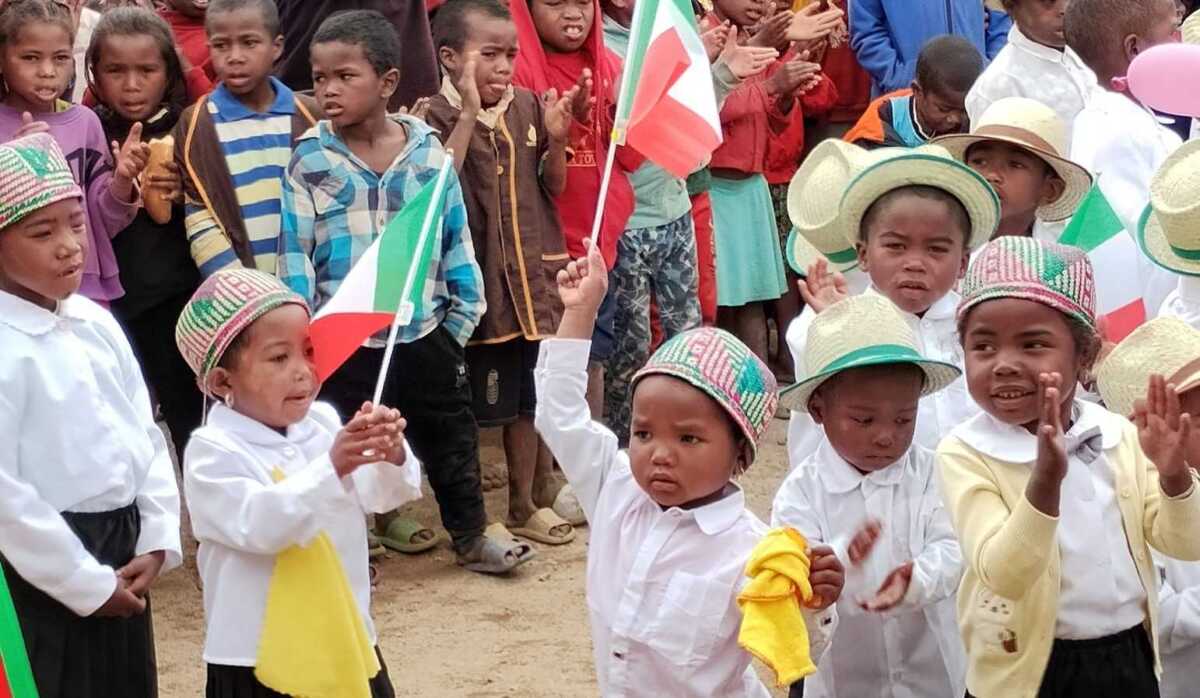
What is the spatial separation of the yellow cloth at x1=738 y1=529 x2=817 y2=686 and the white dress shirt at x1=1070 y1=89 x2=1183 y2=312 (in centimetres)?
240

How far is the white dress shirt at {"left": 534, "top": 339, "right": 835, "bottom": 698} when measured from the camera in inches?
138

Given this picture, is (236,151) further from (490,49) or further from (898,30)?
(898,30)

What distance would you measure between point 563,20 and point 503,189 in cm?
74

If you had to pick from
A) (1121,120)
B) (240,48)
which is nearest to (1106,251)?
(1121,120)

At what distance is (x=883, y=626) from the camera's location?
12.7ft

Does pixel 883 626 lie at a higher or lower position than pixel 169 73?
lower

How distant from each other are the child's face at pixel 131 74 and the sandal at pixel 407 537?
1745mm

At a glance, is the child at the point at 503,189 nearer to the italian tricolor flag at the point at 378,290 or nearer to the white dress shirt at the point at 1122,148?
the white dress shirt at the point at 1122,148

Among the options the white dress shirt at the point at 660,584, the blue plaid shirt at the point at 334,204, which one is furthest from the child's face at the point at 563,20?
the white dress shirt at the point at 660,584

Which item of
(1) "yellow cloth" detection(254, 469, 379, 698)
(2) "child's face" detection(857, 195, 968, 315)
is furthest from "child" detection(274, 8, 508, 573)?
(1) "yellow cloth" detection(254, 469, 379, 698)

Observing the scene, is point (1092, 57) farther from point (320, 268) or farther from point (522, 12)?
point (320, 268)

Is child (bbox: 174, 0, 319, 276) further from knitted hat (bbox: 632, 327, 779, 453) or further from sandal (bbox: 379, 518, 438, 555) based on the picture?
knitted hat (bbox: 632, 327, 779, 453)

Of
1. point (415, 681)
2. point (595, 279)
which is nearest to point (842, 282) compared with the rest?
point (595, 279)

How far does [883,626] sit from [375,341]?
2728 millimetres
